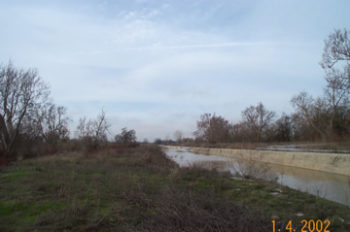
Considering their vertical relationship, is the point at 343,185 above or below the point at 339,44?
below

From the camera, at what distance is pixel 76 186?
29.1 ft

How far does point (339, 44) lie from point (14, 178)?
32.1 meters

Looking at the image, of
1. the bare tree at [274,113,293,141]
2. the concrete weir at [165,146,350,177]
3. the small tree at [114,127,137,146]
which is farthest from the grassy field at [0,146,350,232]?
the bare tree at [274,113,293,141]

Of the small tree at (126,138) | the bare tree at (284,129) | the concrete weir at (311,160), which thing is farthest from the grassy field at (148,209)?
the bare tree at (284,129)

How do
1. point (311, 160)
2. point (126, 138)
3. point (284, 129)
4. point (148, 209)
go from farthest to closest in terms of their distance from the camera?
point (284, 129) < point (126, 138) < point (311, 160) < point (148, 209)

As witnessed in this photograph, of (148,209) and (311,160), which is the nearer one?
(148,209)

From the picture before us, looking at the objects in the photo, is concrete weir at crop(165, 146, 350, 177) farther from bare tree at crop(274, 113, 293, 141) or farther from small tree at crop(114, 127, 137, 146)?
bare tree at crop(274, 113, 293, 141)

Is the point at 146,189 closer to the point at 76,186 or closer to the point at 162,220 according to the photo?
the point at 76,186

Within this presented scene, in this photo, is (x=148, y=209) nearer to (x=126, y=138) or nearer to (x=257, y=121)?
(x=126, y=138)

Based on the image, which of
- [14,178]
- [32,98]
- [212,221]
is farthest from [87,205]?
[32,98]

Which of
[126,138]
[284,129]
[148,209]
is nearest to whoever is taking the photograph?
[148,209]

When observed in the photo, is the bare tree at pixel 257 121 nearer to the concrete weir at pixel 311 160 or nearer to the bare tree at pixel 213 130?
the bare tree at pixel 213 130

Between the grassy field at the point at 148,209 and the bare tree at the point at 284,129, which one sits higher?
the bare tree at the point at 284,129

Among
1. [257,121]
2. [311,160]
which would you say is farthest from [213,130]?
[311,160]
